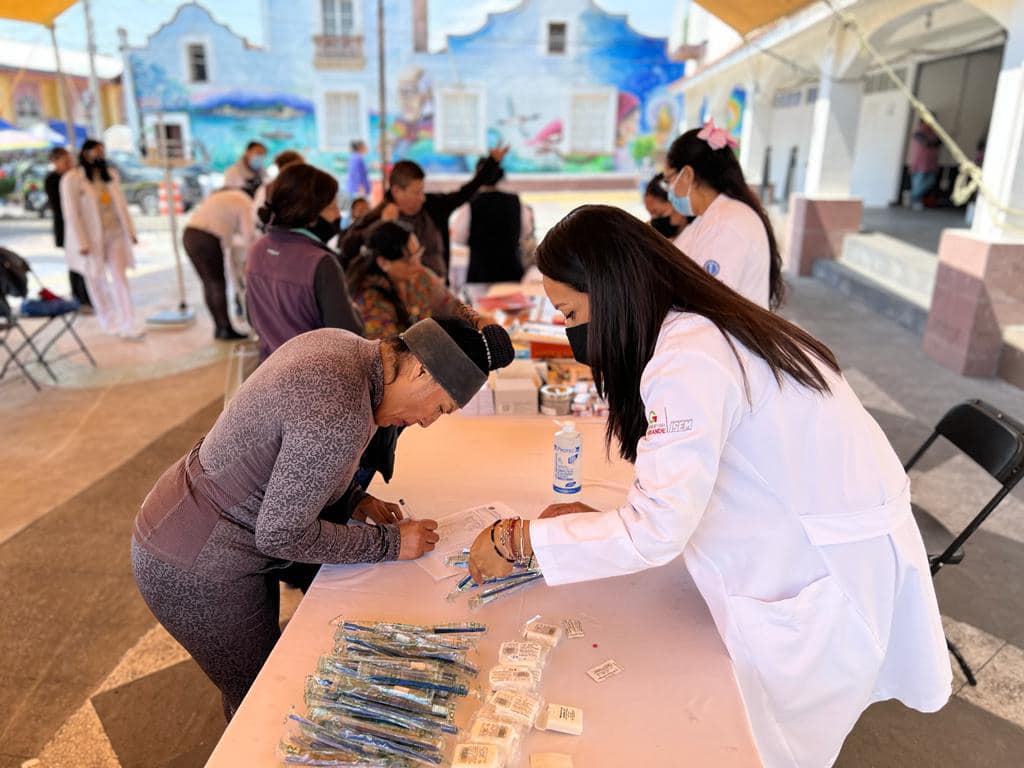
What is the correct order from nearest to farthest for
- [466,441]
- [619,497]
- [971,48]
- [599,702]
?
[599,702] < [619,497] < [466,441] < [971,48]

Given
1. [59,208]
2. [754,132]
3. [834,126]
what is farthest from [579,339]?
[754,132]

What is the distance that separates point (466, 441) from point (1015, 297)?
4.19 meters

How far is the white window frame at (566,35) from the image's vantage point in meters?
21.2

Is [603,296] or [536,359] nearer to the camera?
[603,296]

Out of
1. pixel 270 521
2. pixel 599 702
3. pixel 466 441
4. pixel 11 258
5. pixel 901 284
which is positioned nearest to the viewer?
pixel 599 702

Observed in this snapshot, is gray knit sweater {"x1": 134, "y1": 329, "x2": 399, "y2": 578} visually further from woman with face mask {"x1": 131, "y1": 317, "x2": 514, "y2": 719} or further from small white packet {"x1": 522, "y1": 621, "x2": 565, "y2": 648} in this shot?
small white packet {"x1": 522, "y1": 621, "x2": 565, "y2": 648}

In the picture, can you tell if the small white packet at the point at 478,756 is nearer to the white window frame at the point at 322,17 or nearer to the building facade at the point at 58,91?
the building facade at the point at 58,91

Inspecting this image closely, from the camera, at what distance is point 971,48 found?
1000cm

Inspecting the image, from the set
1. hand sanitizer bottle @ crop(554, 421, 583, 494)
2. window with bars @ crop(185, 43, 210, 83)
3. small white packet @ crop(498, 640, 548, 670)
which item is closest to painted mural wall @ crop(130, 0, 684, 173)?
window with bars @ crop(185, 43, 210, 83)

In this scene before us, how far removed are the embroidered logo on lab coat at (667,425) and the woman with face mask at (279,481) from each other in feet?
1.13

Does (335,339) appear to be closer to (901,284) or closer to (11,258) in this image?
(11,258)

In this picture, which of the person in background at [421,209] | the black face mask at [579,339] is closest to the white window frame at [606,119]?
the person in background at [421,209]

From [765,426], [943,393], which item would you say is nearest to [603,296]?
[765,426]

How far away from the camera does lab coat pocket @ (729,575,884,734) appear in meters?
1.22
